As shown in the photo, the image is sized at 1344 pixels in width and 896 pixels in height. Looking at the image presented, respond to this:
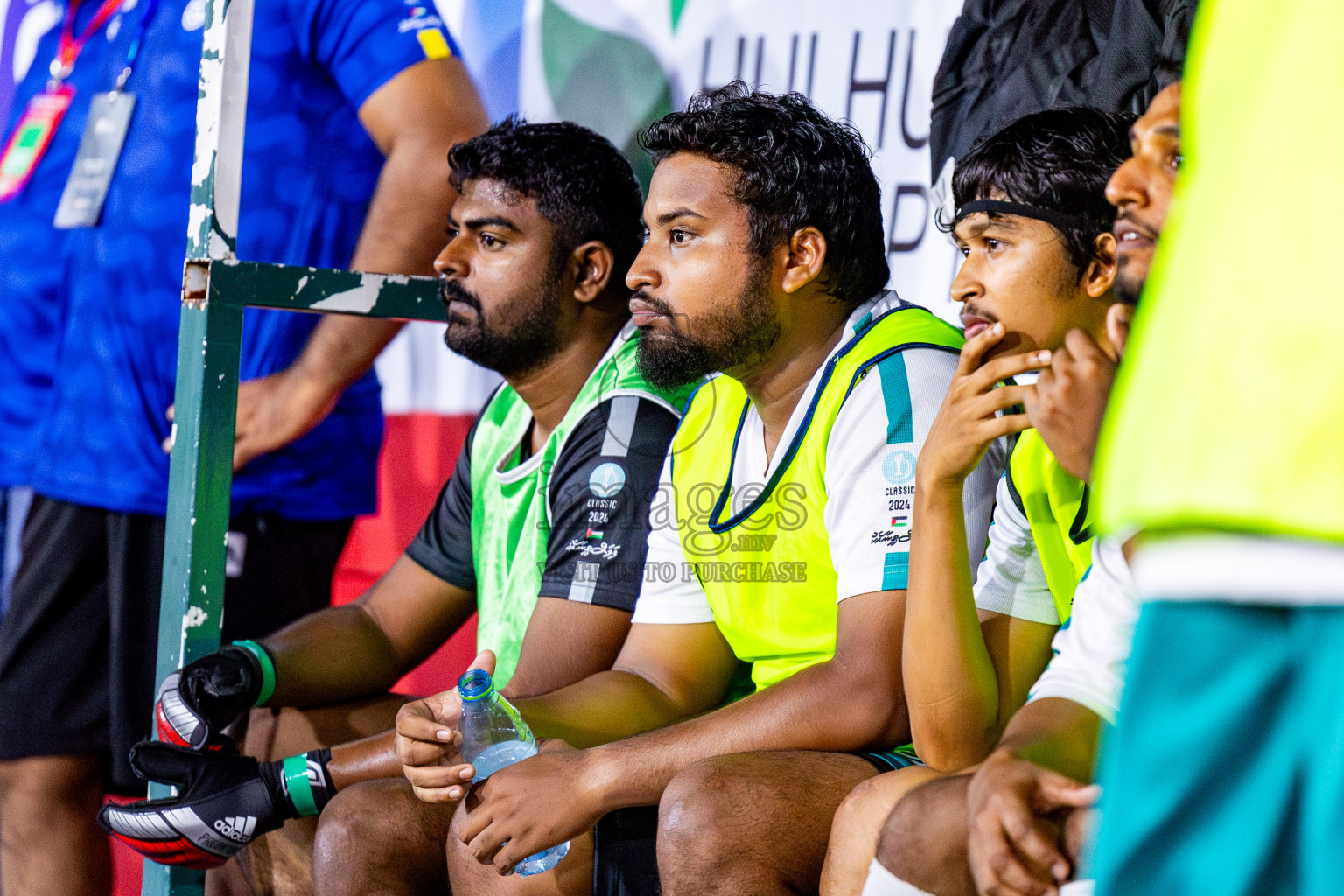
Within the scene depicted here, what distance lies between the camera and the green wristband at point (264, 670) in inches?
82.7

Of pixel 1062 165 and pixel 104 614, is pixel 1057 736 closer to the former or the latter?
pixel 1062 165

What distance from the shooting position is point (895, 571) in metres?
1.51

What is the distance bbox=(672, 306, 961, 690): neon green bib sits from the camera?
5.49ft

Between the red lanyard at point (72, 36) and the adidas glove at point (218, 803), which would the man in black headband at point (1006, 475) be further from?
the red lanyard at point (72, 36)

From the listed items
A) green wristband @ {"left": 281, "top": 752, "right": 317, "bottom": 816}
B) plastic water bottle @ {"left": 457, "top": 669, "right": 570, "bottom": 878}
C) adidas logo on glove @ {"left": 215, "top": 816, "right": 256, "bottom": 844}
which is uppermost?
plastic water bottle @ {"left": 457, "top": 669, "right": 570, "bottom": 878}

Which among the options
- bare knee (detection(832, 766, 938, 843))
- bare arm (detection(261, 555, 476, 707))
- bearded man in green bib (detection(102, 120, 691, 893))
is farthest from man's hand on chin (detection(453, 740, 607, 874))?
bare arm (detection(261, 555, 476, 707))

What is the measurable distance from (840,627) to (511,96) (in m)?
1.81

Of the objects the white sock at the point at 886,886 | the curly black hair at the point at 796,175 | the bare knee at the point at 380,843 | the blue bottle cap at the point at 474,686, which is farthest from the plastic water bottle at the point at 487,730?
the curly black hair at the point at 796,175

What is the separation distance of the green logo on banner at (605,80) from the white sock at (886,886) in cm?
183

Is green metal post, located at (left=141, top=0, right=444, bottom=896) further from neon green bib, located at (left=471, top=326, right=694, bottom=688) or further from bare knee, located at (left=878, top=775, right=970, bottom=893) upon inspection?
bare knee, located at (left=878, top=775, right=970, bottom=893)

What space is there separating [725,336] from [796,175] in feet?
0.83


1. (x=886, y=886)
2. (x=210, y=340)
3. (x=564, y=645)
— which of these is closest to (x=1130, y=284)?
(x=886, y=886)

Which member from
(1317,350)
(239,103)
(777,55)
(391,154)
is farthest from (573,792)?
(777,55)

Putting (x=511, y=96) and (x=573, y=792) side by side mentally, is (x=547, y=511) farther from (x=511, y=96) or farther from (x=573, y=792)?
(x=511, y=96)
